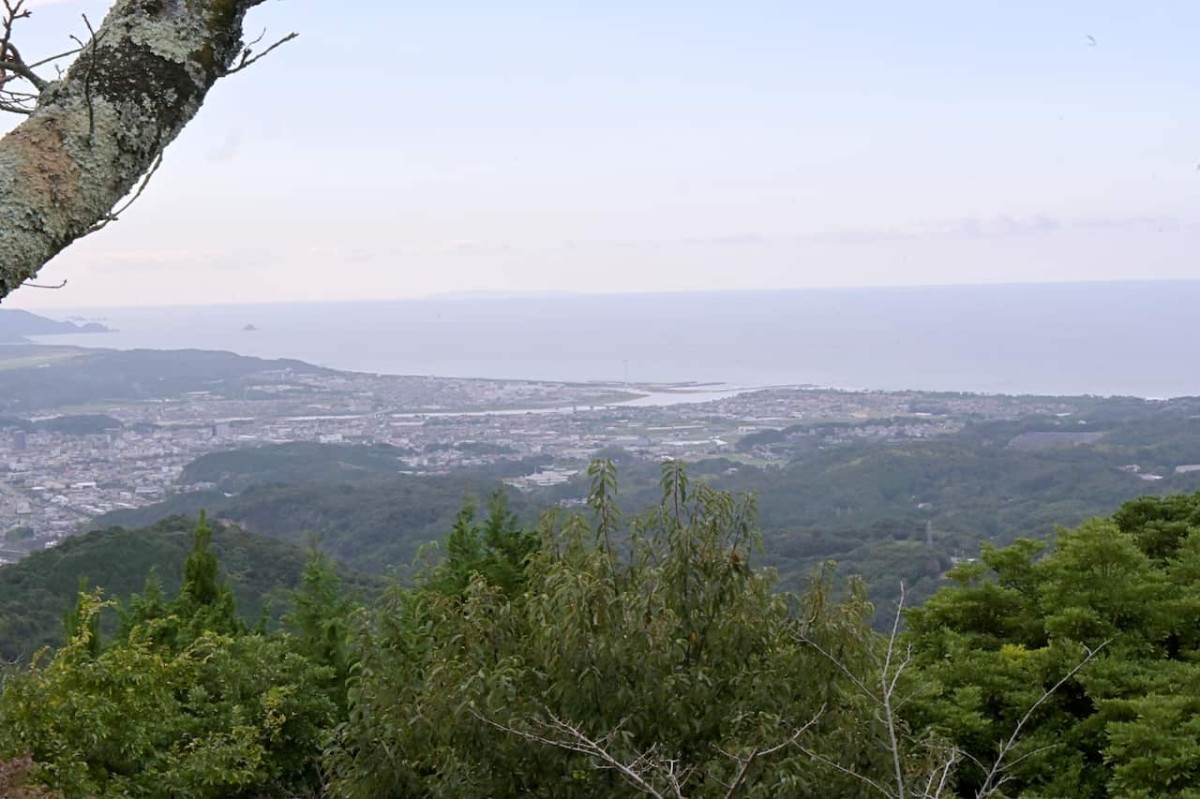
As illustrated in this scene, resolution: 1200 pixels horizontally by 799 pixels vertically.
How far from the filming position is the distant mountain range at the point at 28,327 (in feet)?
305

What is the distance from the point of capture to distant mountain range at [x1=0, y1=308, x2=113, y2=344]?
92.9m

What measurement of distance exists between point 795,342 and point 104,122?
107 meters

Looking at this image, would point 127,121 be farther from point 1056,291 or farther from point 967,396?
point 1056,291

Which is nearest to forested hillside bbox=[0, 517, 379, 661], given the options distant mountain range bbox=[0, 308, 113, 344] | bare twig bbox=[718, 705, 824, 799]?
bare twig bbox=[718, 705, 824, 799]

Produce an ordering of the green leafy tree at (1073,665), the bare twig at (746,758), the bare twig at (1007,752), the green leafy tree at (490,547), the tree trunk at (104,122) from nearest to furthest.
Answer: the tree trunk at (104,122), the bare twig at (746,758), the bare twig at (1007,752), the green leafy tree at (1073,665), the green leafy tree at (490,547)

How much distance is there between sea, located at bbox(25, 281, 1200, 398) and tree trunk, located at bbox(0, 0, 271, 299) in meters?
63.4

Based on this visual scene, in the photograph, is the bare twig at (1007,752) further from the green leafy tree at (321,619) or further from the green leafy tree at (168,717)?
the green leafy tree at (321,619)

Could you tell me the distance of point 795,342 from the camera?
107 m

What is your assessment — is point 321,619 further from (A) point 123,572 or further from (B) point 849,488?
(B) point 849,488

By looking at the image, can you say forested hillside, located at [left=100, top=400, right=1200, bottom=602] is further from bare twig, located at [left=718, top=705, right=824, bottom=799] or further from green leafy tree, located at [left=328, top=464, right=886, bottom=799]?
bare twig, located at [left=718, top=705, right=824, bottom=799]

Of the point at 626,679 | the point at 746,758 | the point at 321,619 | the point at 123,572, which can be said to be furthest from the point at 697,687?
the point at 123,572

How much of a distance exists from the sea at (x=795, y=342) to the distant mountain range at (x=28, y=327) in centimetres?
321

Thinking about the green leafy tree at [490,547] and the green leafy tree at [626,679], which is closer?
the green leafy tree at [626,679]

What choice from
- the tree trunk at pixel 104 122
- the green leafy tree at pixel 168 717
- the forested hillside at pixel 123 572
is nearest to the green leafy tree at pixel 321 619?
the green leafy tree at pixel 168 717
